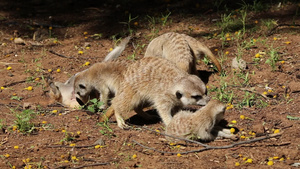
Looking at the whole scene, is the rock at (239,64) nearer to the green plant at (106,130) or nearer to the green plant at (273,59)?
the green plant at (273,59)

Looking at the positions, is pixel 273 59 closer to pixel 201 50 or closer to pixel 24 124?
pixel 201 50

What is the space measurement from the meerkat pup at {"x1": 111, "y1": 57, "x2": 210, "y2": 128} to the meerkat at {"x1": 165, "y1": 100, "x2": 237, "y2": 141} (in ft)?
1.05

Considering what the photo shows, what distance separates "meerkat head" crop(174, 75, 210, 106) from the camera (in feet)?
14.5

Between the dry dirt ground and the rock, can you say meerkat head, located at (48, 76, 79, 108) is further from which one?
the rock

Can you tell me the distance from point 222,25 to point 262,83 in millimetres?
1746

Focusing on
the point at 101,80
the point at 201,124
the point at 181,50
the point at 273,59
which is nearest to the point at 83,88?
the point at 101,80

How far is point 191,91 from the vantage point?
4.44 metres

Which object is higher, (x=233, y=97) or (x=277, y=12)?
(x=277, y=12)

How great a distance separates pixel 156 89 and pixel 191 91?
0.40m

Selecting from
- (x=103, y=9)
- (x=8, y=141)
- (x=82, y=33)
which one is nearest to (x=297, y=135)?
(x=8, y=141)

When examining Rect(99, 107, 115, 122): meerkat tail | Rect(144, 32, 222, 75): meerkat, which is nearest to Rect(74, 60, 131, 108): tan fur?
Rect(99, 107, 115, 122): meerkat tail

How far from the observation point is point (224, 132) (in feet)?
13.9

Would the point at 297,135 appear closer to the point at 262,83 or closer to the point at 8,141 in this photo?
the point at 262,83

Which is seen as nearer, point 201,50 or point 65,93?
point 65,93
